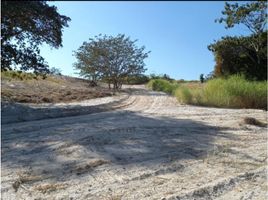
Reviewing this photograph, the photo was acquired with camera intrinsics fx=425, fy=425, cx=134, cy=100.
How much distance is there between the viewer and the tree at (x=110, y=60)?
21.8 metres

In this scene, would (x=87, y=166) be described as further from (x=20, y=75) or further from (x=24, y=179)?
(x=20, y=75)

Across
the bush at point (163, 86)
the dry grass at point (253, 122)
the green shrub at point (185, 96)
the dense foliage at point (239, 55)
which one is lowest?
the dry grass at point (253, 122)

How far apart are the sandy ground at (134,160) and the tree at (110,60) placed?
13.1 m

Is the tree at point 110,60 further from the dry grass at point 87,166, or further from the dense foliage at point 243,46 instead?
the dry grass at point 87,166

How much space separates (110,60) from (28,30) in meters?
9.91

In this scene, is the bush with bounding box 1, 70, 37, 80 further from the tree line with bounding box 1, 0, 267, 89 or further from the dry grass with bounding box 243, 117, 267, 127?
Answer: the dry grass with bounding box 243, 117, 267, 127

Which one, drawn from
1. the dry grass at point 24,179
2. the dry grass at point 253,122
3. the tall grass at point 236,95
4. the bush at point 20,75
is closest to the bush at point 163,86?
the tall grass at point 236,95

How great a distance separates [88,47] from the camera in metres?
21.8

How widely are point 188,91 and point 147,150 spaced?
27.7 ft

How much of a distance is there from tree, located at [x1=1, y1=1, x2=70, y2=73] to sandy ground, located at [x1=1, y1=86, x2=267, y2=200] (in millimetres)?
3927

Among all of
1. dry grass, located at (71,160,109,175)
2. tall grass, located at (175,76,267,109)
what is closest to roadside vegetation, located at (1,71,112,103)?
tall grass, located at (175,76,267,109)

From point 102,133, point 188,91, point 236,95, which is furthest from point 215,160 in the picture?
point 188,91

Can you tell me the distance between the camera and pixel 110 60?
22.5 meters

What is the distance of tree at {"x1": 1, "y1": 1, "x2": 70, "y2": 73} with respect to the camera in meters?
11.8
